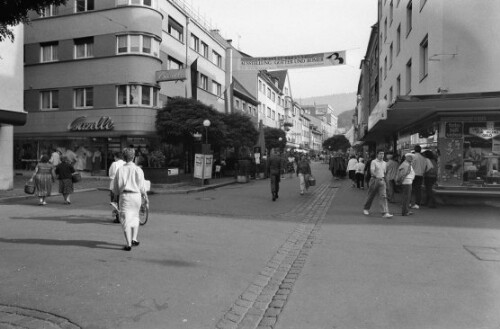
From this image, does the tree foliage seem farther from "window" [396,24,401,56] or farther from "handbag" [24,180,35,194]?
"handbag" [24,180,35,194]

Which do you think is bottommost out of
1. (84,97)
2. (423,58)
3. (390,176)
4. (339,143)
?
(390,176)

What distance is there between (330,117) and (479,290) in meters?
170

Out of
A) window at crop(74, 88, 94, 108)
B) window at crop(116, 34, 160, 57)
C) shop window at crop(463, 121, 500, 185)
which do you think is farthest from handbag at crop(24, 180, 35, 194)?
window at crop(74, 88, 94, 108)

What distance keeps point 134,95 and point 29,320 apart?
72.7 ft

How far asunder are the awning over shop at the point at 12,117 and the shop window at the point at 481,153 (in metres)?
15.4

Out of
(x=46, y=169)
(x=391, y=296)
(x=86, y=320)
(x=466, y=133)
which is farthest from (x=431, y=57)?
(x=86, y=320)

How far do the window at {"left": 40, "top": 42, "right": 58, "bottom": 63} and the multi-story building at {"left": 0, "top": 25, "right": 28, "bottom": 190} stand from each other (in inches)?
408

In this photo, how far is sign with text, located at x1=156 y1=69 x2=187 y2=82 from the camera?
24.2 metres

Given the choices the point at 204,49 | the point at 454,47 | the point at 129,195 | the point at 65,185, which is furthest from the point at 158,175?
the point at 204,49

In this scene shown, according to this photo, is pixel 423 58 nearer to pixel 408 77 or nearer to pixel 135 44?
pixel 408 77

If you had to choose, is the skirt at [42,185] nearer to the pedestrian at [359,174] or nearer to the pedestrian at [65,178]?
the pedestrian at [65,178]

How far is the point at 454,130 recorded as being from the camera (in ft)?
41.8

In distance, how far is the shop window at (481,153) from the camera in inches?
492

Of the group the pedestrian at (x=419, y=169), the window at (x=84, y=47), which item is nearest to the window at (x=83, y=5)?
the window at (x=84, y=47)
